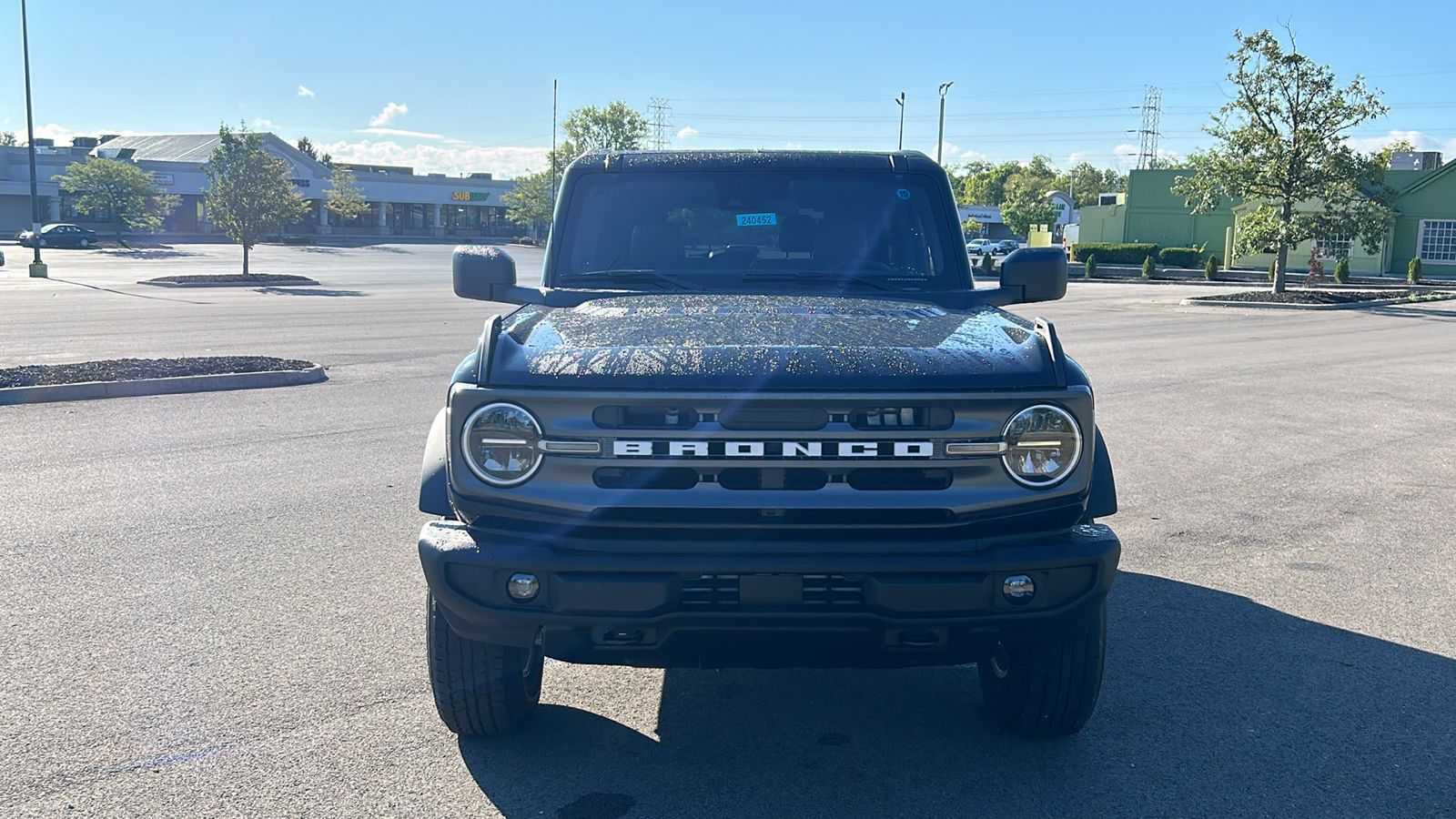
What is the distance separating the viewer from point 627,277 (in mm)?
4582

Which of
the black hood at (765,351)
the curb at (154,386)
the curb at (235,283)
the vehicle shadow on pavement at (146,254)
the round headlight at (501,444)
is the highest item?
the black hood at (765,351)

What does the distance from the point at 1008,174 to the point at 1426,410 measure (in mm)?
138729

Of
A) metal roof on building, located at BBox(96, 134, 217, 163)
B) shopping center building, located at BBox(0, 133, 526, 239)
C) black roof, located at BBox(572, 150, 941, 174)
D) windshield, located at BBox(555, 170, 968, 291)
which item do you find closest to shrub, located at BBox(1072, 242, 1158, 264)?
shopping center building, located at BBox(0, 133, 526, 239)

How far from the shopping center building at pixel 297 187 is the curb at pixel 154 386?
64545mm

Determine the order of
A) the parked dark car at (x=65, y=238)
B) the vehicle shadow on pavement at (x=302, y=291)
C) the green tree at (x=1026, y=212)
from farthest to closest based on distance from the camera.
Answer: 1. the green tree at (x=1026, y=212)
2. the parked dark car at (x=65, y=238)
3. the vehicle shadow on pavement at (x=302, y=291)

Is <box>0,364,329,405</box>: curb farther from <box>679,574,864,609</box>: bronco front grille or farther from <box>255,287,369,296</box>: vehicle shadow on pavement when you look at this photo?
<box>255,287,369,296</box>: vehicle shadow on pavement

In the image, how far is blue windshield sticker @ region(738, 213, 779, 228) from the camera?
475 cm

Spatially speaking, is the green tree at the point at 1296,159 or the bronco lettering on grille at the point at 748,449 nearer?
the bronco lettering on grille at the point at 748,449

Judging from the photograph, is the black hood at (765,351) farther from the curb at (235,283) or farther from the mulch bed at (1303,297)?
the curb at (235,283)

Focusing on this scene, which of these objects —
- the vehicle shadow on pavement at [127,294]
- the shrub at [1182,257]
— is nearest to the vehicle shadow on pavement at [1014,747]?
the vehicle shadow on pavement at [127,294]

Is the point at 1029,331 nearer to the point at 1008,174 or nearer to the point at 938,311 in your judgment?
the point at 938,311

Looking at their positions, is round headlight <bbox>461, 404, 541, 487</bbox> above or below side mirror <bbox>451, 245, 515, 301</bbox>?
below

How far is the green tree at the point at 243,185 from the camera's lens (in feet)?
117

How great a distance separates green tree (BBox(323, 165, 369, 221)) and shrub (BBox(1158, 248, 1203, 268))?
53870mm
